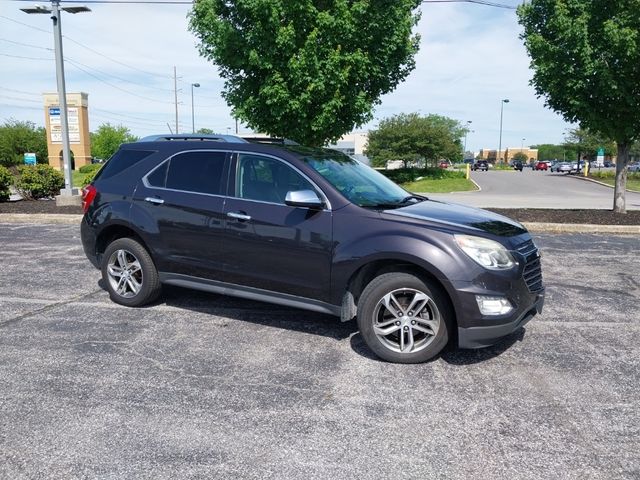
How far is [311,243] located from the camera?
4.55 m

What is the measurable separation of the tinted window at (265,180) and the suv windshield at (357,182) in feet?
0.73

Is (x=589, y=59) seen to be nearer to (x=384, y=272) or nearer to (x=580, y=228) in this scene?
(x=580, y=228)

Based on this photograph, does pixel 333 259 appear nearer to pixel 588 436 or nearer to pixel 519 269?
pixel 519 269

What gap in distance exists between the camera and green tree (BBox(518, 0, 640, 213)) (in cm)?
1105

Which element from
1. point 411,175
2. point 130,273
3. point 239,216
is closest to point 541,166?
point 411,175

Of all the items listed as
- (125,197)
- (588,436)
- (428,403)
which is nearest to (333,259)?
(428,403)

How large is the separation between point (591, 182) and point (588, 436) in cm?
3929

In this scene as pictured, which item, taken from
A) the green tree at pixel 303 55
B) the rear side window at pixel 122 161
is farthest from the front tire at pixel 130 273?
the green tree at pixel 303 55

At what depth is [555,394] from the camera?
3.77 metres

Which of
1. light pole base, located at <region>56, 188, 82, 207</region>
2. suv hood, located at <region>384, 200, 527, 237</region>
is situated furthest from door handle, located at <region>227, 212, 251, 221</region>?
light pole base, located at <region>56, 188, 82, 207</region>

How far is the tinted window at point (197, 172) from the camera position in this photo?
5227 millimetres

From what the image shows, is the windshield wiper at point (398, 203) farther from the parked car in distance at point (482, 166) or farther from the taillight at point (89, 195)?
the parked car in distance at point (482, 166)

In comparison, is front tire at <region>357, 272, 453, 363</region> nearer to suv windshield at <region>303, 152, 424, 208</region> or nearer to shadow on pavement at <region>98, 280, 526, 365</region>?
shadow on pavement at <region>98, 280, 526, 365</region>

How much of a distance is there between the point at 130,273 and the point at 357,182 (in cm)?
263
